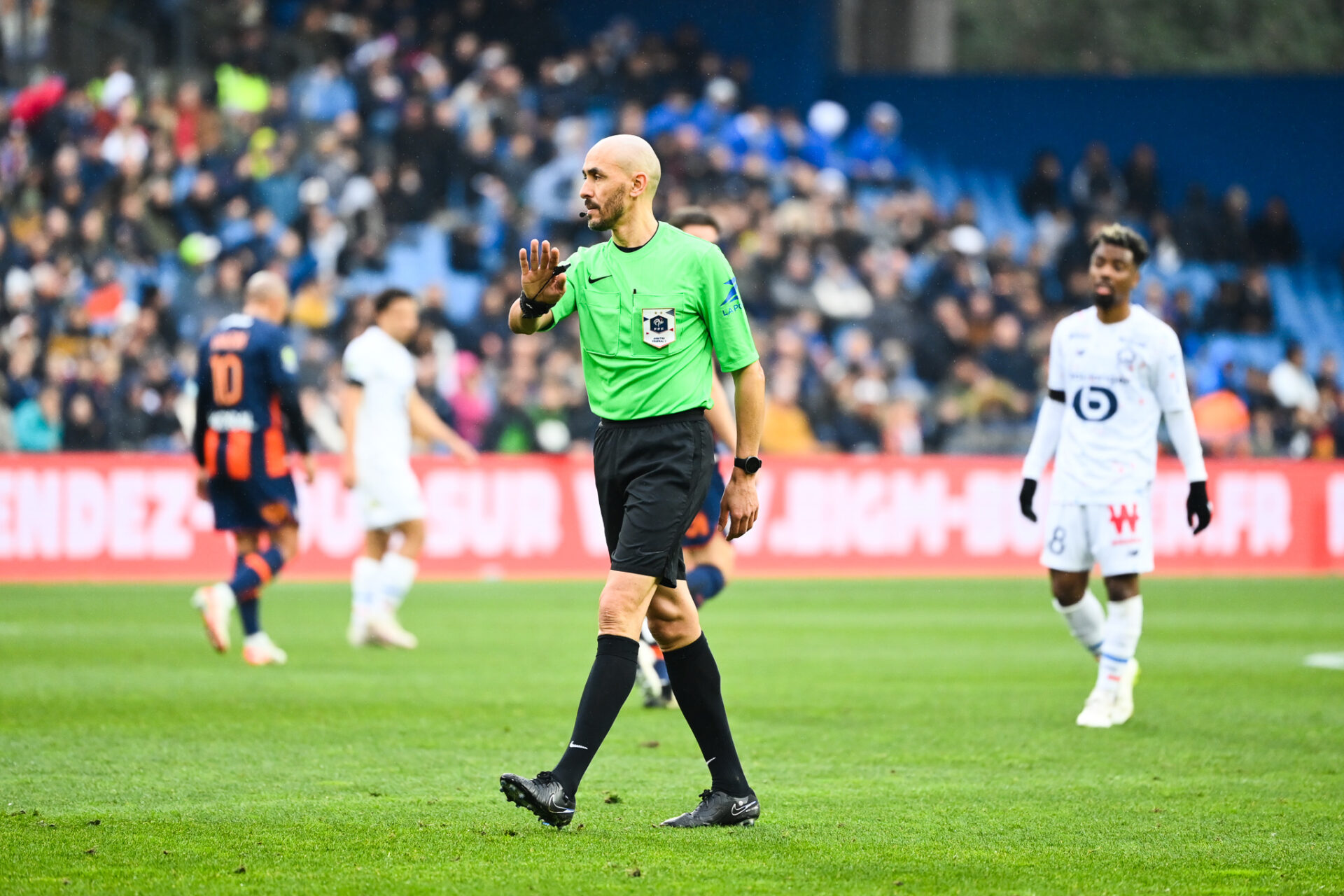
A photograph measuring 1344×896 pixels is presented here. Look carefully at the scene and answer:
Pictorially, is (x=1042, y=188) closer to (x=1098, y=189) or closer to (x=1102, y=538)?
(x=1098, y=189)

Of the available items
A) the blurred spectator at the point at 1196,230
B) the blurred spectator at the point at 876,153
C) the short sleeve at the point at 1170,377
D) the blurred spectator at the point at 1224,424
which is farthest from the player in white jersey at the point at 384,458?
the blurred spectator at the point at 1196,230

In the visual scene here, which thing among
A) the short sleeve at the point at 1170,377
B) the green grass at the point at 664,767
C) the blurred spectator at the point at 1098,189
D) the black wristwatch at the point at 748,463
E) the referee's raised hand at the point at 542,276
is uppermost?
the blurred spectator at the point at 1098,189

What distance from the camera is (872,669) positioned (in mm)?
11469

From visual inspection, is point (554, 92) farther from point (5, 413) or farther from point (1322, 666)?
point (1322, 666)

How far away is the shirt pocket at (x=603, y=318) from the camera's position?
6012mm

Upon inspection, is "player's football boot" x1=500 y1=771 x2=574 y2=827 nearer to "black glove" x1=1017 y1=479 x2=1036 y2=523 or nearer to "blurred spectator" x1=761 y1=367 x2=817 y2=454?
"black glove" x1=1017 y1=479 x2=1036 y2=523

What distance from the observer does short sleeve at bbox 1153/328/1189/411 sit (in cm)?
871

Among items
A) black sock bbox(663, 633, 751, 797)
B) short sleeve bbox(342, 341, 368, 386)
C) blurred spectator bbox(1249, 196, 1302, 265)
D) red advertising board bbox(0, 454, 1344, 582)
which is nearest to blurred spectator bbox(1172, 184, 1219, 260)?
blurred spectator bbox(1249, 196, 1302, 265)

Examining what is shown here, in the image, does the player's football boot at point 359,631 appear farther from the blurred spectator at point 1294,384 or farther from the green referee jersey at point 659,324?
the blurred spectator at point 1294,384

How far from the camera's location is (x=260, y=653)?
11383 mm

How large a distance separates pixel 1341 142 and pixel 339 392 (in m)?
19.8

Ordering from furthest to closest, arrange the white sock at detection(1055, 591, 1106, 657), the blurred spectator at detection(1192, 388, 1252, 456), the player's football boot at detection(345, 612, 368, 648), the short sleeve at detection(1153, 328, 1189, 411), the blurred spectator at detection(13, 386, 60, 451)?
1. the blurred spectator at detection(1192, 388, 1252, 456)
2. the blurred spectator at detection(13, 386, 60, 451)
3. the player's football boot at detection(345, 612, 368, 648)
4. the white sock at detection(1055, 591, 1106, 657)
5. the short sleeve at detection(1153, 328, 1189, 411)

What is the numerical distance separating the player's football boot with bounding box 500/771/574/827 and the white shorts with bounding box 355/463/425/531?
721cm

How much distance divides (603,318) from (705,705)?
1322 millimetres
